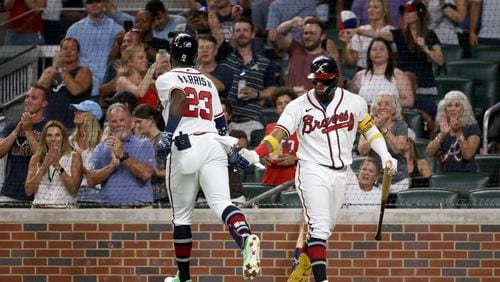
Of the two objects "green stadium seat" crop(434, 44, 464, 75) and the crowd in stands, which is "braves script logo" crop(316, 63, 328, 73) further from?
"green stadium seat" crop(434, 44, 464, 75)

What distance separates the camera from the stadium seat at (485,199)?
13.3m

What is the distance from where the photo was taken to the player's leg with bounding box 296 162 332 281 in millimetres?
11742

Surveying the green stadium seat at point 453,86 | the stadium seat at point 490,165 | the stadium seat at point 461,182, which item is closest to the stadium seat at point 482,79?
the green stadium seat at point 453,86

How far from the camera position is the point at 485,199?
13320 millimetres

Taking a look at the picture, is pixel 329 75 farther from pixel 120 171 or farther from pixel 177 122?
pixel 120 171

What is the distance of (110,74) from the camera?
1578 cm

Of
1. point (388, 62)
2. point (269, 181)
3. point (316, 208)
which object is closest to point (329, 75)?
point (316, 208)

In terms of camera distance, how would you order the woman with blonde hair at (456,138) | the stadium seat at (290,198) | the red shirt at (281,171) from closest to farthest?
1. the stadium seat at (290,198)
2. the red shirt at (281,171)
3. the woman with blonde hair at (456,138)

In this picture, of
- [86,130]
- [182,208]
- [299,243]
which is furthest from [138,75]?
[182,208]

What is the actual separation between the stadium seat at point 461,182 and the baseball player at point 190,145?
2641 millimetres

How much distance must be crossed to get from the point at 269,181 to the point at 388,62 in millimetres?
1952

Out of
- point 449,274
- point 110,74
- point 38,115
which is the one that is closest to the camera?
point 449,274

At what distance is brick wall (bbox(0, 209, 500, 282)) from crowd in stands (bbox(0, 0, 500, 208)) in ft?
0.90

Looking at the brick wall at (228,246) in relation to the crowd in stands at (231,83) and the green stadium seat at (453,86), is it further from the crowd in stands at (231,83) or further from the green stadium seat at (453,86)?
the green stadium seat at (453,86)
